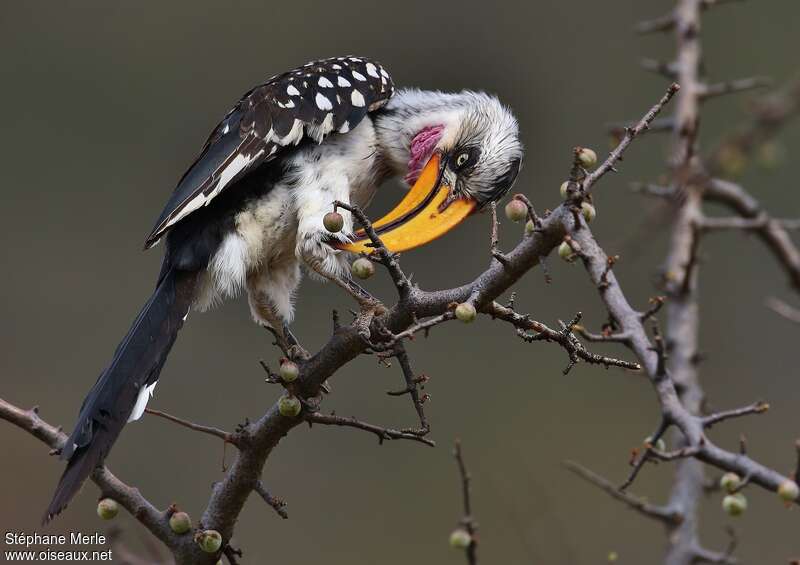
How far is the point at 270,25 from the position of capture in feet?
36.0

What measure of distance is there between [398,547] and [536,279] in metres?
2.31

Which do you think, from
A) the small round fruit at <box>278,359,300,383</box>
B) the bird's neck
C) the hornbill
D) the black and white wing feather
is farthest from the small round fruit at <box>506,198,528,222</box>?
the bird's neck

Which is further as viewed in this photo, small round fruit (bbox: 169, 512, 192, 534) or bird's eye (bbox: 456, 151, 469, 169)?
bird's eye (bbox: 456, 151, 469, 169)

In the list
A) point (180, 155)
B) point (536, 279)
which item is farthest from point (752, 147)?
point (180, 155)

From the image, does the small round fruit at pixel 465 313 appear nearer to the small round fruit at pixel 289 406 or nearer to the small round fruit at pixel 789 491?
the small round fruit at pixel 289 406

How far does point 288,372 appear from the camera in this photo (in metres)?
2.61

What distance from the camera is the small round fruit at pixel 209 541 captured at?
8.31ft

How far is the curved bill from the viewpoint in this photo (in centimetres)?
325

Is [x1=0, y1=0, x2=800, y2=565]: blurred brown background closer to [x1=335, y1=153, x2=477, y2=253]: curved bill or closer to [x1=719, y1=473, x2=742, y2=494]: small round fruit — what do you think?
[x1=335, y1=153, x2=477, y2=253]: curved bill

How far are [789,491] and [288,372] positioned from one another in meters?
1.06

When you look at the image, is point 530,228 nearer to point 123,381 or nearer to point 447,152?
point 123,381

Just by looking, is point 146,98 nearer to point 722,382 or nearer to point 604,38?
point 604,38

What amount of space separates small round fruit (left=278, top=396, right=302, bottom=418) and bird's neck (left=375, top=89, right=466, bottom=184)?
1.24m

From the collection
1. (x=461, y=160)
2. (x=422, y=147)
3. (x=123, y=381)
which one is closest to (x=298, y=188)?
(x=422, y=147)
